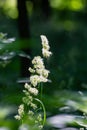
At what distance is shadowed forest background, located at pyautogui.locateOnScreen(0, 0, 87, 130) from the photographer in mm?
1665

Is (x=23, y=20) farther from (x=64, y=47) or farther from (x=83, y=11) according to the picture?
(x=83, y=11)

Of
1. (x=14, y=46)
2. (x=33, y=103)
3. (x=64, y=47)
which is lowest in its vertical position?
(x=64, y=47)

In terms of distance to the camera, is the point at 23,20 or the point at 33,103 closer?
the point at 33,103

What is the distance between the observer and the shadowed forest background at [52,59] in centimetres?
167

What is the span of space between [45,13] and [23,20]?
13.7m

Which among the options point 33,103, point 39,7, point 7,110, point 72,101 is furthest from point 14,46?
point 39,7

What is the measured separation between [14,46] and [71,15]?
20555mm

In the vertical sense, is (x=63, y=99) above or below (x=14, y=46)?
below

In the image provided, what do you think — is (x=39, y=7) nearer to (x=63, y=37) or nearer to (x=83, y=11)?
(x=83, y=11)

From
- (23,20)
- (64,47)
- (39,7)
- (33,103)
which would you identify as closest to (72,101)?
(33,103)

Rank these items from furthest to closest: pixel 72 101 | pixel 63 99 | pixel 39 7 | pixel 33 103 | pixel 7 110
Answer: pixel 39 7
pixel 33 103
pixel 72 101
pixel 63 99
pixel 7 110

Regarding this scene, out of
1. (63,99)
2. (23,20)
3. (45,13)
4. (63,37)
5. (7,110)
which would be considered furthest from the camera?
(45,13)

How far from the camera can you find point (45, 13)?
69.2 feet

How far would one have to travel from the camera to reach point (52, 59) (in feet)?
28.0
